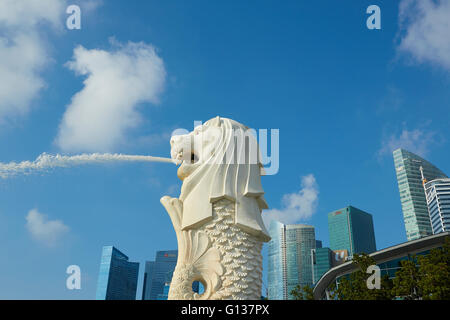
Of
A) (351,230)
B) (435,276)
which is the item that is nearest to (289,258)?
(351,230)

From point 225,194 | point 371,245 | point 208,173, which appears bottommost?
point 225,194

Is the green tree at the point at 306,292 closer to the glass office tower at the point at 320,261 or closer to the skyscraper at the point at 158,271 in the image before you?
the glass office tower at the point at 320,261

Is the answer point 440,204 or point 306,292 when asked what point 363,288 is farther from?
point 440,204

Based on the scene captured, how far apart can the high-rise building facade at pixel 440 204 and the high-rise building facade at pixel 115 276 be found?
7755 cm

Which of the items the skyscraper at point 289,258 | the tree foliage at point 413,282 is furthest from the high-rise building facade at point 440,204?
the tree foliage at point 413,282

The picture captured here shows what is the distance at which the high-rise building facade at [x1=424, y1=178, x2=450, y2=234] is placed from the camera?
9381cm

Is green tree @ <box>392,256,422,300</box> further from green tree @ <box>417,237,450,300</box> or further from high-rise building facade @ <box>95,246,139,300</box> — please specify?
high-rise building facade @ <box>95,246,139,300</box>

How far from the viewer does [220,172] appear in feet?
36.7

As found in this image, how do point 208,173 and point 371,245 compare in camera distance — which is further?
point 371,245

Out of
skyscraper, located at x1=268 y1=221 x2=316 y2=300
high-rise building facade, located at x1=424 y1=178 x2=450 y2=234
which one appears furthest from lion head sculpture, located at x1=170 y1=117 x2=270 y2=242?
skyscraper, located at x1=268 y1=221 x2=316 y2=300
